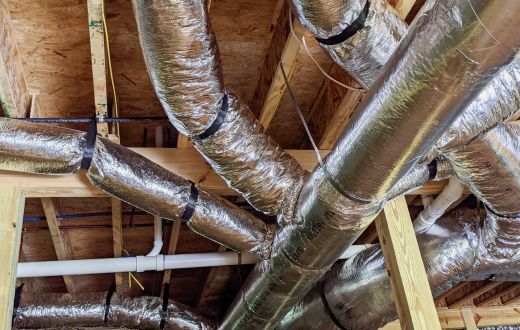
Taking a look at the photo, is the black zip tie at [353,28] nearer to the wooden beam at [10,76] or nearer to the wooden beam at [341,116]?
the wooden beam at [341,116]

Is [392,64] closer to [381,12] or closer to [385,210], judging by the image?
[381,12]

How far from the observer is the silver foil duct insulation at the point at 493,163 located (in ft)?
5.30

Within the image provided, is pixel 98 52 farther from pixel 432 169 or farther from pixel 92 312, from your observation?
pixel 92 312

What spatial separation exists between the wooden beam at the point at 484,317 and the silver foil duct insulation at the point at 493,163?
230 centimetres

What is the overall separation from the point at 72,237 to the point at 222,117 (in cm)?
161

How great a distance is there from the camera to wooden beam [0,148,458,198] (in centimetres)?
195

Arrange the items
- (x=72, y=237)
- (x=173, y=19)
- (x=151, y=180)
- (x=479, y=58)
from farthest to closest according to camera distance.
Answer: (x=72, y=237) → (x=151, y=180) → (x=173, y=19) → (x=479, y=58)

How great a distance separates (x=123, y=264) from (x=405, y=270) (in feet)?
4.65

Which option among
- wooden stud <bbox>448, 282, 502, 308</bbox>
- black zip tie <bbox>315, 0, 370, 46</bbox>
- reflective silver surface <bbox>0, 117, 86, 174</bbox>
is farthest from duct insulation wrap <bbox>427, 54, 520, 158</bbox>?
wooden stud <bbox>448, 282, 502, 308</bbox>

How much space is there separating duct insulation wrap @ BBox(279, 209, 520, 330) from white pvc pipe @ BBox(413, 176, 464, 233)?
47 mm

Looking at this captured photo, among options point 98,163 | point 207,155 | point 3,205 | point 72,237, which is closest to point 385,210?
point 207,155

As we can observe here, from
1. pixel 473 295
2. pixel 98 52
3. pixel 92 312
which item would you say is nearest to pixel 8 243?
pixel 98 52

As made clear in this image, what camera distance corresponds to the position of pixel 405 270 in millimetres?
1789

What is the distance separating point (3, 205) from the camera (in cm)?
187
